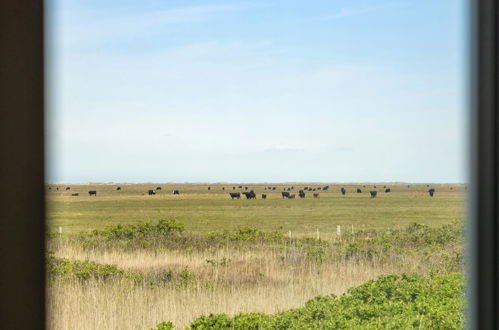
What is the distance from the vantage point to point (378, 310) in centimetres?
146

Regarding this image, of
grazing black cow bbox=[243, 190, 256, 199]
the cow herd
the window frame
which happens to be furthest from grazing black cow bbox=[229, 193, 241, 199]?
the window frame

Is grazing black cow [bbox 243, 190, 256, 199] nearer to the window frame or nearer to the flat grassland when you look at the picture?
the flat grassland

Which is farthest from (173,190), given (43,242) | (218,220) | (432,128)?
(43,242)

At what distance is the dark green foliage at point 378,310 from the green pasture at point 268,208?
20 cm

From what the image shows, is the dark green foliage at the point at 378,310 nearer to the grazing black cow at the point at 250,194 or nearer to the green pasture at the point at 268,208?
the green pasture at the point at 268,208

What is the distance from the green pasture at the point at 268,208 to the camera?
138cm

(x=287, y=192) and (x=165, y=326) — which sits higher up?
(x=287, y=192)

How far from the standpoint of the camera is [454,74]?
1.46m

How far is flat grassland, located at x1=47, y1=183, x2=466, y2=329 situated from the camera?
1408mm

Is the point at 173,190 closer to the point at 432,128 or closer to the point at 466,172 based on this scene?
the point at 432,128

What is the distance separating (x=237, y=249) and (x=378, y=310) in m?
0.49

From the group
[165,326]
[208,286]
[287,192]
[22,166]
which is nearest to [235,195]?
[287,192]

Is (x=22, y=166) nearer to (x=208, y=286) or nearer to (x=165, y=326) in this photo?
(x=165, y=326)

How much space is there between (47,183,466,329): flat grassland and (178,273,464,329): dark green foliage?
0.03 metres
